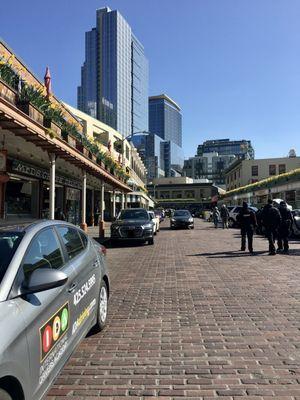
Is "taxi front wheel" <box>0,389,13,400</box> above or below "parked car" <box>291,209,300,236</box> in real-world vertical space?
below

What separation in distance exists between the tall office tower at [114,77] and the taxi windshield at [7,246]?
68.8 metres

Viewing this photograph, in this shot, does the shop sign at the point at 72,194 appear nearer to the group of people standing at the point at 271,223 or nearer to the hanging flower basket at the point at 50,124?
the hanging flower basket at the point at 50,124

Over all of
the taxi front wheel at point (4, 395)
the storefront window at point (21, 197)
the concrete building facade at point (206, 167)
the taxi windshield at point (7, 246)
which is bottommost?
the taxi front wheel at point (4, 395)

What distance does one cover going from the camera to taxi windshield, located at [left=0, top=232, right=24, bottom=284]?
11.3 feet

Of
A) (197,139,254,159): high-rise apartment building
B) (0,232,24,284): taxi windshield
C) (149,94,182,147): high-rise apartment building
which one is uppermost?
(149,94,182,147): high-rise apartment building

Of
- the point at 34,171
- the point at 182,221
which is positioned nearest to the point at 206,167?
the point at 182,221

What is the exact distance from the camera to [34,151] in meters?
18.3

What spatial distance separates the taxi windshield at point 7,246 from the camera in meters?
3.45

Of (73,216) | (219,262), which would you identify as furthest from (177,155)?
(219,262)

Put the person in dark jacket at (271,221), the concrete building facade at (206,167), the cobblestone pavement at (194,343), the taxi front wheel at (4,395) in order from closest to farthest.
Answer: the taxi front wheel at (4,395)
the cobblestone pavement at (194,343)
the person in dark jacket at (271,221)
the concrete building facade at (206,167)

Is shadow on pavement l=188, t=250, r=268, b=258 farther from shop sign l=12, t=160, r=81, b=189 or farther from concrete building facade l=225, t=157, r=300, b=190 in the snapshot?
concrete building facade l=225, t=157, r=300, b=190

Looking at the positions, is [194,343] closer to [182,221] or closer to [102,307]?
[102,307]

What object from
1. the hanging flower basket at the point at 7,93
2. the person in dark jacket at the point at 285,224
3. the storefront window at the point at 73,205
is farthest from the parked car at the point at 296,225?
the hanging flower basket at the point at 7,93

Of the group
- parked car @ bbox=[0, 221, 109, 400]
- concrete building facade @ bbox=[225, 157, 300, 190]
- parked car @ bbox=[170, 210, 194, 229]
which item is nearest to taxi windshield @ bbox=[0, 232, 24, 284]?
parked car @ bbox=[0, 221, 109, 400]
